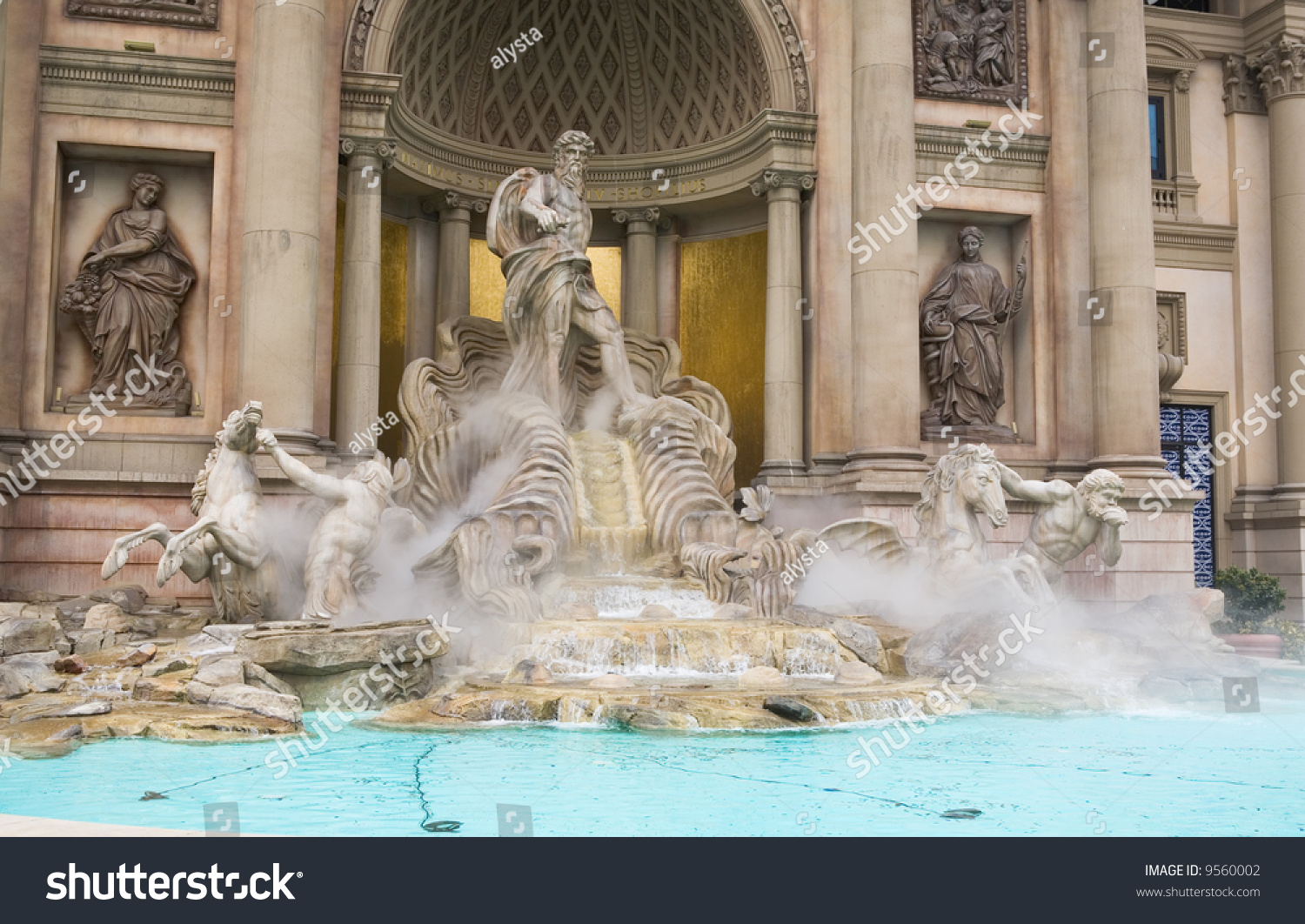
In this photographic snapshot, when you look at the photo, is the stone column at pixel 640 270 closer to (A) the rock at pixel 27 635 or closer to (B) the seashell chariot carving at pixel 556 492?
(B) the seashell chariot carving at pixel 556 492

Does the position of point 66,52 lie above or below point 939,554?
above

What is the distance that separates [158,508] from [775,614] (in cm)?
800

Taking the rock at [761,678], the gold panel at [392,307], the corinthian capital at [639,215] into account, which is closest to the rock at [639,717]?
the rock at [761,678]

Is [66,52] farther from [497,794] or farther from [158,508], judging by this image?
[497,794]

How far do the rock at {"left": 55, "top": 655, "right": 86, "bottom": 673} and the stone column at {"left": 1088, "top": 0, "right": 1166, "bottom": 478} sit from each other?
1412 centimetres

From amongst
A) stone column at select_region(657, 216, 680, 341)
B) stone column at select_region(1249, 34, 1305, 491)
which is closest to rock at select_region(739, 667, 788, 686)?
stone column at select_region(657, 216, 680, 341)

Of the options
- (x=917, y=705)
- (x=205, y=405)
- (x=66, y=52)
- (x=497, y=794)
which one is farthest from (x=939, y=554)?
(x=66, y=52)

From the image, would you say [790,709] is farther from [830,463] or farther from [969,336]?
[969,336]

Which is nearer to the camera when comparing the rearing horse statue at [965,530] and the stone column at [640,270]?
the rearing horse statue at [965,530]

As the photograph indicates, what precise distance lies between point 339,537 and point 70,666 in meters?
2.91

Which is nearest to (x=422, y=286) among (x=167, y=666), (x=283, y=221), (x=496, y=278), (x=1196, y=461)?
(x=496, y=278)

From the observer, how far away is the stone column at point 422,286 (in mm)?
20328

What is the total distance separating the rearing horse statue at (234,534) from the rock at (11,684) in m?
2.27

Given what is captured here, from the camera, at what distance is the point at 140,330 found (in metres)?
16.5
